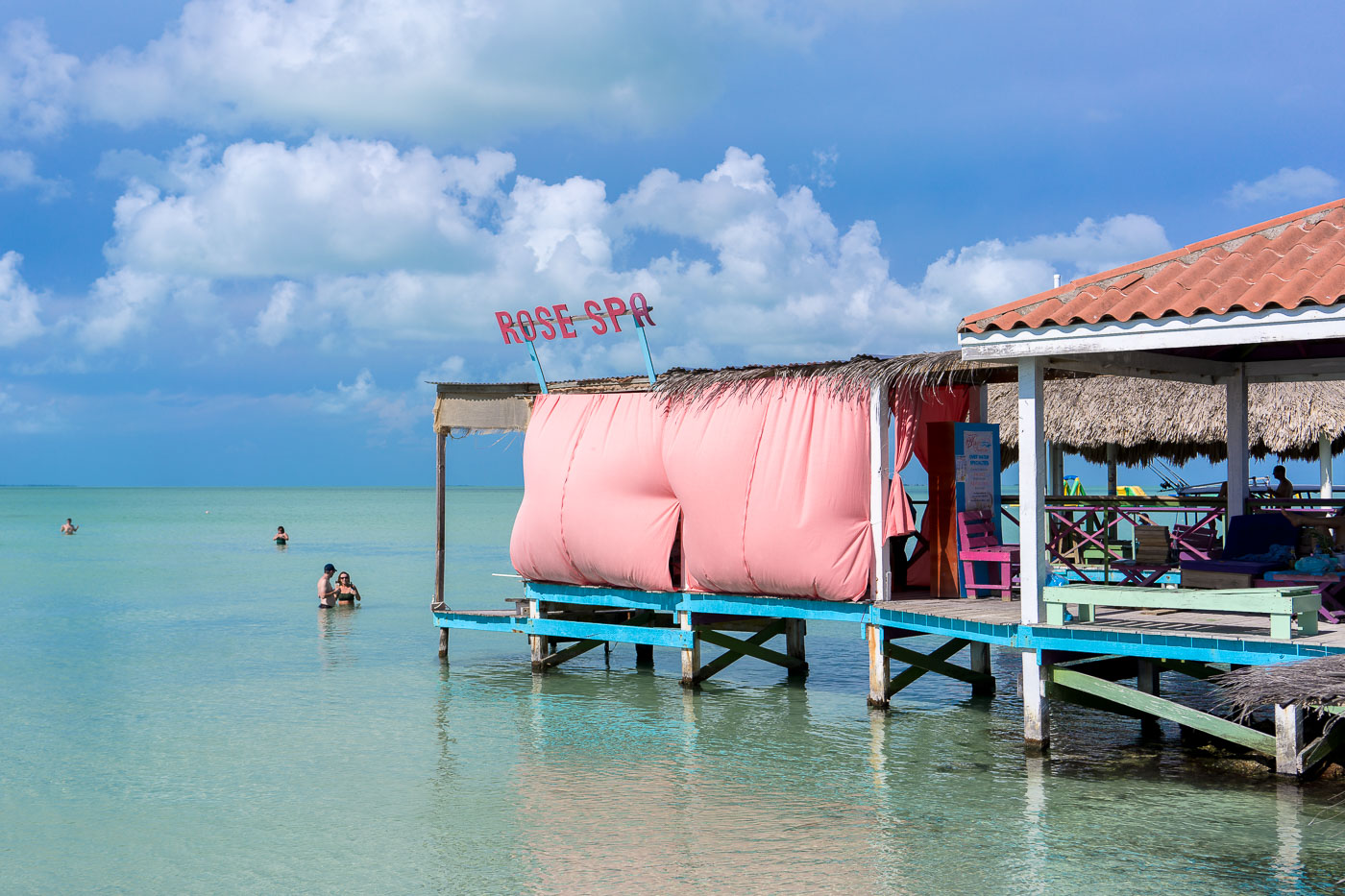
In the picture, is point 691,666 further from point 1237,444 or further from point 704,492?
point 1237,444

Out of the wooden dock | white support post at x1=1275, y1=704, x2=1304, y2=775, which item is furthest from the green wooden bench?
white support post at x1=1275, y1=704, x2=1304, y2=775

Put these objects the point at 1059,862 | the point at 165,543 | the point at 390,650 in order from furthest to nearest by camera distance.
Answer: the point at 165,543 < the point at 390,650 < the point at 1059,862

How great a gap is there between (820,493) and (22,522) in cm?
7534

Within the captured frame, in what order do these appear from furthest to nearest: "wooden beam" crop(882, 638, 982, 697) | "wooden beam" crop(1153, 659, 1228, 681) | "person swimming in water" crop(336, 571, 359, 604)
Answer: "person swimming in water" crop(336, 571, 359, 604) → "wooden beam" crop(882, 638, 982, 697) → "wooden beam" crop(1153, 659, 1228, 681)

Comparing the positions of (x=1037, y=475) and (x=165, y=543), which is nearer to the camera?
(x=1037, y=475)

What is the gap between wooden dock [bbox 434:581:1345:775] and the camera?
9.13m

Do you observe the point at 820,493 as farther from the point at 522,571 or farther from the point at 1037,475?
the point at 522,571

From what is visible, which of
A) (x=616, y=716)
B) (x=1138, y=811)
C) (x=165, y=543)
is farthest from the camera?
(x=165, y=543)

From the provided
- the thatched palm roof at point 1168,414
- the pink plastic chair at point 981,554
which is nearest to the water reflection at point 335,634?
the pink plastic chair at point 981,554

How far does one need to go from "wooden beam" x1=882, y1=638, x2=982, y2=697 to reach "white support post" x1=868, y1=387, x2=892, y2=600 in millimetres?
721

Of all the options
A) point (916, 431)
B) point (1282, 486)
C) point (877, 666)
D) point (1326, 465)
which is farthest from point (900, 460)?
point (1326, 465)

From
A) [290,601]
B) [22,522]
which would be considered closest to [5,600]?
[290,601]

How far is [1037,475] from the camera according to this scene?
32.8 feet

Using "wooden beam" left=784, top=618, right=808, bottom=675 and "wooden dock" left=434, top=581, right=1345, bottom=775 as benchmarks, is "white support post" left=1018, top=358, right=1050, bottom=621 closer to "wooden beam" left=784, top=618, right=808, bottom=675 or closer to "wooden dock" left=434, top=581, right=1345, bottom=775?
"wooden dock" left=434, top=581, right=1345, bottom=775
